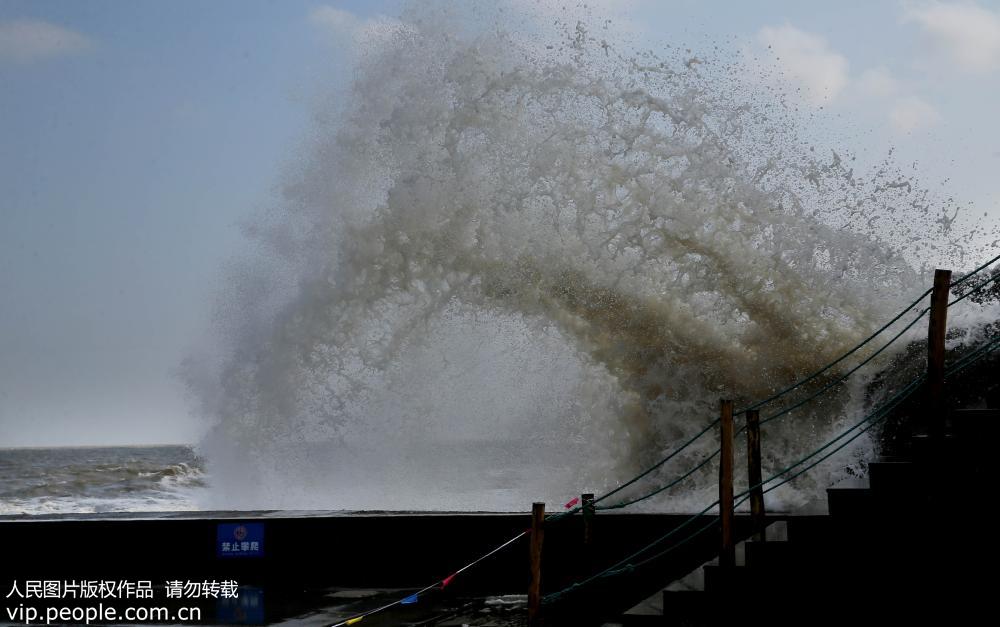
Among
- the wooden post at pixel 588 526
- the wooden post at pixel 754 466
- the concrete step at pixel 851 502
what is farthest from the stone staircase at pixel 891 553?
the wooden post at pixel 588 526

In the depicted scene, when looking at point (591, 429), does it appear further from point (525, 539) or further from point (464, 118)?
point (525, 539)

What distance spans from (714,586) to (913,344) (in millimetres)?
8031

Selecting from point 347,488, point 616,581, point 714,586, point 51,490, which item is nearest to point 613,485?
point 347,488

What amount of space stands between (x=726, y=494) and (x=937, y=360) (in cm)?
140

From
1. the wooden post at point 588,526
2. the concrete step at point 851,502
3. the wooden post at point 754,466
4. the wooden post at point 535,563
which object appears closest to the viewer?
the concrete step at point 851,502

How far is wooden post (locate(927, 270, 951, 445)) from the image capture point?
5188mm

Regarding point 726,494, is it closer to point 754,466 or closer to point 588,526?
point 754,466

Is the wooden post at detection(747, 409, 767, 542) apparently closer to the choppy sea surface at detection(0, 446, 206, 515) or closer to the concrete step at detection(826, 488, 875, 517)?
the concrete step at detection(826, 488, 875, 517)

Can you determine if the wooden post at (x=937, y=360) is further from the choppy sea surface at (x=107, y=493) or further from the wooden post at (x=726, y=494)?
the choppy sea surface at (x=107, y=493)

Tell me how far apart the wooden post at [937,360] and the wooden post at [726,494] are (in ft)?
3.55

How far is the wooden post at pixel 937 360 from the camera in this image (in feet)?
17.0

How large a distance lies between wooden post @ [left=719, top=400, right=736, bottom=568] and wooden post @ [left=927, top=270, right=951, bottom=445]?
1081mm

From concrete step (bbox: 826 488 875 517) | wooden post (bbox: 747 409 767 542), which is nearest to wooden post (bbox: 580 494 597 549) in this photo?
wooden post (bbox: 747 409 767 542)

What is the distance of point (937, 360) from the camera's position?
5312 mm
